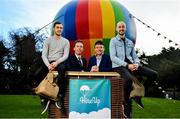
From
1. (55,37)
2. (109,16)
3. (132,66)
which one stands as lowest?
(132,66)

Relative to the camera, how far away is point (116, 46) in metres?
6.59

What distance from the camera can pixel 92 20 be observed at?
528 inches

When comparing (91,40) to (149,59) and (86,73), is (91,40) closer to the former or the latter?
(86,73)

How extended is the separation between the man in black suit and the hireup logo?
478 millimetres

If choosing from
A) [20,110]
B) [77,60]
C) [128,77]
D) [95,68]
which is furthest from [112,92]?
[20,110]

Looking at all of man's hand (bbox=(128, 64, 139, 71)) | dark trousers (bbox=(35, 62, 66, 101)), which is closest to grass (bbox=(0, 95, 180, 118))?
dark trousers (bbox=(35, 62, 66, 101))

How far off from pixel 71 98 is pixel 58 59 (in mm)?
612

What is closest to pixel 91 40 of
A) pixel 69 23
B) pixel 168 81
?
pixel 69 23

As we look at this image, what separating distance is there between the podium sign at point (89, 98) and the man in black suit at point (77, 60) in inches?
16.6

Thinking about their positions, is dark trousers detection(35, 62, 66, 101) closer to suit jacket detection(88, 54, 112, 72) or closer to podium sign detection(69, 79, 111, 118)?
podium sign detection(69, 79, 111, 118)

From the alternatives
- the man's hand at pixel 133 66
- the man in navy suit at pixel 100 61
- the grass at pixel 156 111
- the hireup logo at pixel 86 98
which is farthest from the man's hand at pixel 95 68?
the grass at pixel 156 111

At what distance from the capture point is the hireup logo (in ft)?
20.7

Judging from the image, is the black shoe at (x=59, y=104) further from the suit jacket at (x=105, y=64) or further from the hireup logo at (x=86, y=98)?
the suit jacket at (x=105, y=64)

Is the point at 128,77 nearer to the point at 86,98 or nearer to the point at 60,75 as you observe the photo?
the point at 86,98
